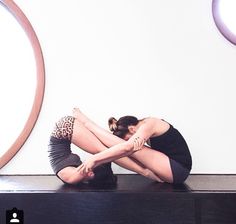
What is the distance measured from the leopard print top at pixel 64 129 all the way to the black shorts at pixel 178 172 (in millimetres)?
436

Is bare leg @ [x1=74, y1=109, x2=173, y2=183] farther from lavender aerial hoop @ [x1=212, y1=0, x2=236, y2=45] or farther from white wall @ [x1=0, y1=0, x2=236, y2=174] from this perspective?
lavender aerial hoop @ [x1=212, y1=0, x2=236, y2=45]

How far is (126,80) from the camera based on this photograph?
1.60 meters

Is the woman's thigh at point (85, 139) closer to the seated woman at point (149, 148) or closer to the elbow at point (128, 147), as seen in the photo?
the seated woman at point (149, 148)

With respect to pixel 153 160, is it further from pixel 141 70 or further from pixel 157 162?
pixel 141 70

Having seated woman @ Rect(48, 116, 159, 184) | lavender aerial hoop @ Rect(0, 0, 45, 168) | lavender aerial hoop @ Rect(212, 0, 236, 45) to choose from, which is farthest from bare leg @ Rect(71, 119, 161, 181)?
lavender aerial hoop @ Rect(212, 0, 236, 45)

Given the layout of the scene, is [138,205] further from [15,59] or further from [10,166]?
[15,59]

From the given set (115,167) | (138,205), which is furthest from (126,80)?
(138,205)

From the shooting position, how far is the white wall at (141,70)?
158cm

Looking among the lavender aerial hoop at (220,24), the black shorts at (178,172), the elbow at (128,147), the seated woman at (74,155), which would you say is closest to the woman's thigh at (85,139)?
the seated woman at (74,155)

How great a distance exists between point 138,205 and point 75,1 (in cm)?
103

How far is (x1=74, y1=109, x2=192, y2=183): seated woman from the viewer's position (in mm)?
1283

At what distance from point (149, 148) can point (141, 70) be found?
1.39ft

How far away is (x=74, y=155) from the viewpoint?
136 cm

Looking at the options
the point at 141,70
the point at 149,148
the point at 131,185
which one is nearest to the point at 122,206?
the point at 131,185
